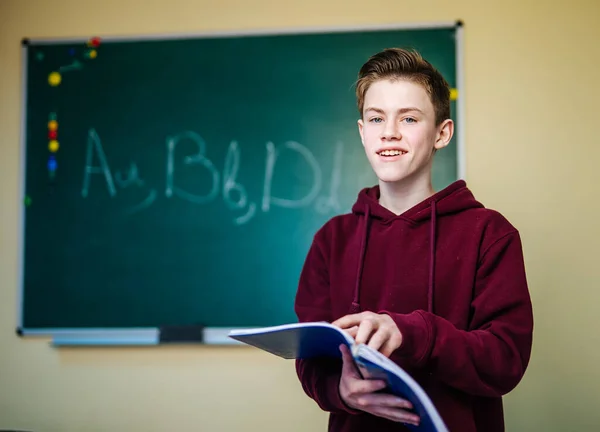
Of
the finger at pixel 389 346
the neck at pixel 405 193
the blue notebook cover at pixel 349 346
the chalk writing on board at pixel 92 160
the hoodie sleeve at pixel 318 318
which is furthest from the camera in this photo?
the chalk writing on board at pixel 92 160

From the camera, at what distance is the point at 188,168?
8.00 ft

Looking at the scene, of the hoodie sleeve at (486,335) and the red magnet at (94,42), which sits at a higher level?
the red magnet at (94,42)

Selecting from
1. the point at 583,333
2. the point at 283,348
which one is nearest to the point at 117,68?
the point at 283,348

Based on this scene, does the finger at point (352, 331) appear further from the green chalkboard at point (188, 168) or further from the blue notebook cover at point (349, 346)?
the green chalkboard at point (188, 168)

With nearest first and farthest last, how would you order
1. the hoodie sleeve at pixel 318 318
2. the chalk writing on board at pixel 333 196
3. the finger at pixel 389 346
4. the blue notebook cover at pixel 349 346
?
1. the blue notebook cover at pixel 349 346
2. the finger at pixel 389 346
3. the hoodie sleeve at pixel 318 318
4. the chalk writing on board at pixel 333 196

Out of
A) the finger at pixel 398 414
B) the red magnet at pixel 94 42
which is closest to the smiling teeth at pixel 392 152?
the finger at pixel 398 414

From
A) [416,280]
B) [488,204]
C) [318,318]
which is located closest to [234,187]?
[488,204]

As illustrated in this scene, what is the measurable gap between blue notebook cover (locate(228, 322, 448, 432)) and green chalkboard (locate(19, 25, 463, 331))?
1345 millimetres

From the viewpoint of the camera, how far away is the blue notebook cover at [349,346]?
787mm

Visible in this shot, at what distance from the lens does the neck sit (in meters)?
1.19

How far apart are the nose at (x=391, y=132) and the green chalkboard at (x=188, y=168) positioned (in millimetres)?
1206

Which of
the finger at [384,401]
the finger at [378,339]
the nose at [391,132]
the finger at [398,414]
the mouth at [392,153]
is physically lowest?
the finger at [398,414]

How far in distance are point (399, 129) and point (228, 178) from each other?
1.36 meters

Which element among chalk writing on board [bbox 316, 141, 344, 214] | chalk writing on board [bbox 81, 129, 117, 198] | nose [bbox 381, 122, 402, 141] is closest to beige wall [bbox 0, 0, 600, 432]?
chalk writing on board [bbox 81, 129, 117, 198]
